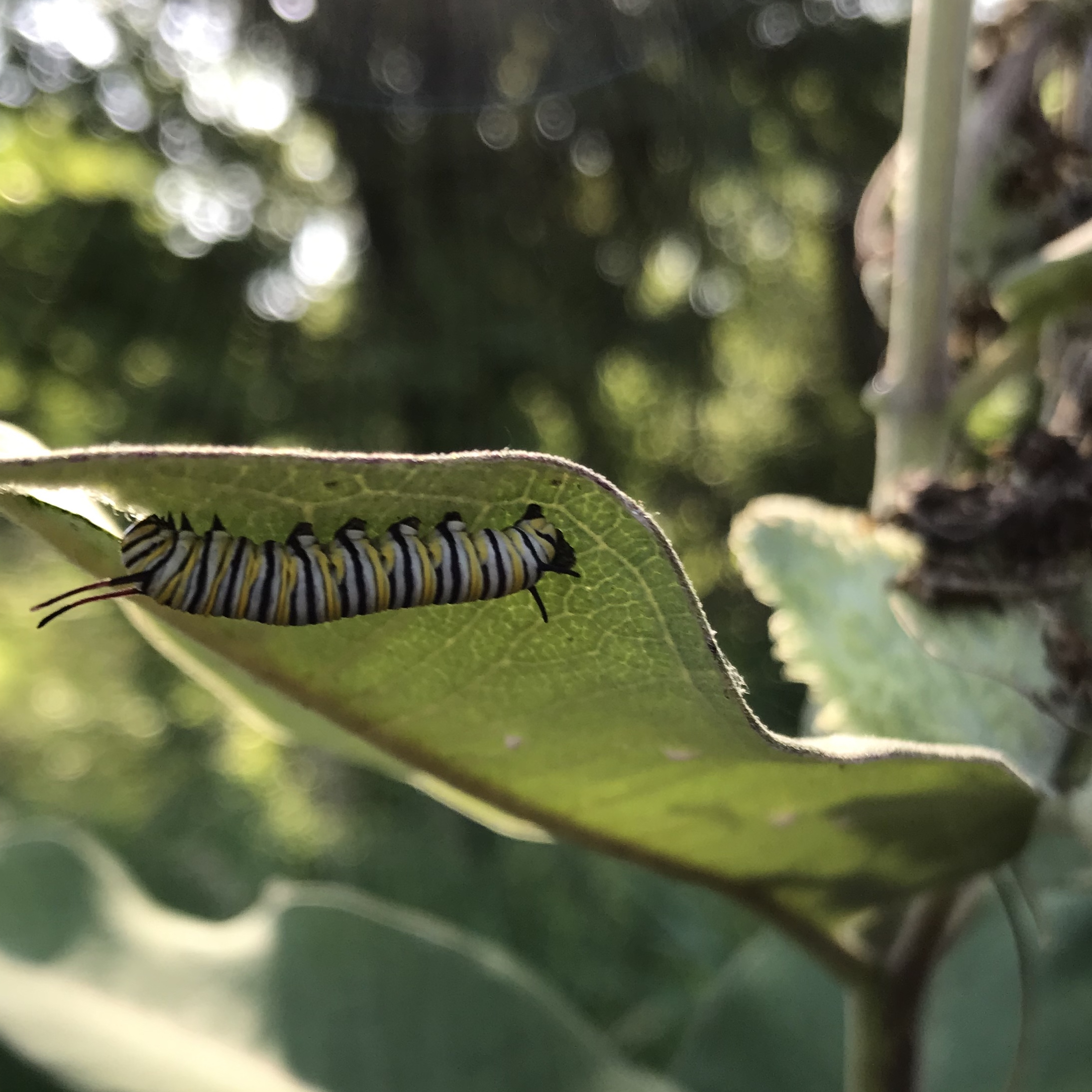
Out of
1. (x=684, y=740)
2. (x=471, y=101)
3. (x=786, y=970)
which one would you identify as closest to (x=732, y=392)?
(x=471, y=101)

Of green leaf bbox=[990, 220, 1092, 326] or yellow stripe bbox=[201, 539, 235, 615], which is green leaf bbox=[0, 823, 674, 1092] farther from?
green leaf bbox=[990, 220, 1092, 326]

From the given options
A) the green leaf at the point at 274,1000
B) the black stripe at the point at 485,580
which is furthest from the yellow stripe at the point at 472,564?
the green leaf at the point at 274,1000

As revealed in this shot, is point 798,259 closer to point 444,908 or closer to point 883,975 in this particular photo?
point 444,908

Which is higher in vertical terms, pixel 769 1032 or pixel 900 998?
pixel 900 998

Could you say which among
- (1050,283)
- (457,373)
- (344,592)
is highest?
(1050,283)

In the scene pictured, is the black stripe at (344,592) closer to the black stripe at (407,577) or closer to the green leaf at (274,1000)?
the black stripe at (407,577)

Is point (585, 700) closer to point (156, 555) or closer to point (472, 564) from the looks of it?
point (472, 564)

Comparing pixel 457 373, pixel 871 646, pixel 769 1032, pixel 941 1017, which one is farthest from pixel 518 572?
pixel 457 373
